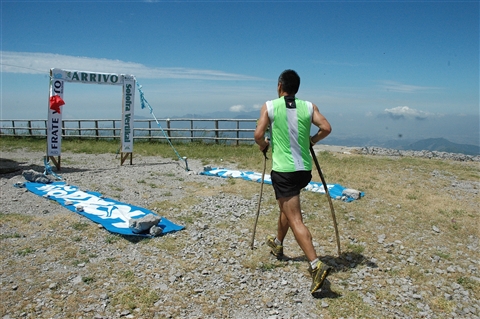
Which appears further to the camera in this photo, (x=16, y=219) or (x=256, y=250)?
(x=16, y=219)

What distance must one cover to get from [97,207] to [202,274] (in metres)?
3.26

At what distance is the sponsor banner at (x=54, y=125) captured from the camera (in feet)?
32.7

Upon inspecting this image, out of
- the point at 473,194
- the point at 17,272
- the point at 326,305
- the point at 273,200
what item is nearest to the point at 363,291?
the point at 326,305

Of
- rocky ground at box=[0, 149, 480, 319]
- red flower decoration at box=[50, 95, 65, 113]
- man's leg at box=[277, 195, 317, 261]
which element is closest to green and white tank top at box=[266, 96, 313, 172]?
man's leg at box=[277, 195, 317, 261]

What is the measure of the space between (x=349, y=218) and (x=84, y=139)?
1815 cm

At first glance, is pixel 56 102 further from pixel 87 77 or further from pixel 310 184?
pixel 310 184

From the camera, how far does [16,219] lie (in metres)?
5.95

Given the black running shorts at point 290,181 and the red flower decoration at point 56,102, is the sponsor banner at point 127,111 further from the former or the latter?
the black running shorts at point 290,181

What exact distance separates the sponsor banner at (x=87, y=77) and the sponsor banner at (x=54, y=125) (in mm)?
188

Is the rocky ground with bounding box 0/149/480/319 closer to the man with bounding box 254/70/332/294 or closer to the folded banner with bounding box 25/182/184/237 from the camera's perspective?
the folded banner with bounding box 25/182/184/237

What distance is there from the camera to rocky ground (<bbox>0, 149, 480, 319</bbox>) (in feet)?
11.8

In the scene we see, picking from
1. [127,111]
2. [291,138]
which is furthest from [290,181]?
[127,111]

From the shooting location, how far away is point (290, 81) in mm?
3830

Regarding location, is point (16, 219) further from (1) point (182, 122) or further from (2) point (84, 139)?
(2) point (84, 139)
